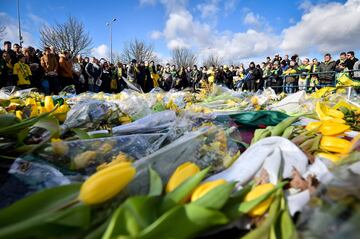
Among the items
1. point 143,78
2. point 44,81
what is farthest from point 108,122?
point 143,78

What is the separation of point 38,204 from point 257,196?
0.53 m

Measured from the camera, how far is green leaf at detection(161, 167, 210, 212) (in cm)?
74

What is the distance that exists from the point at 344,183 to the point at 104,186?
1.83 feet

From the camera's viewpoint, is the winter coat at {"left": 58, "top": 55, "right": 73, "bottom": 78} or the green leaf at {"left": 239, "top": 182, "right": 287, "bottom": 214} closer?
the green leaf at {"left": 239, "top": 182, "right": 287, "bottom": 214}

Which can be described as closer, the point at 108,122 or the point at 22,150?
the point at 22,150

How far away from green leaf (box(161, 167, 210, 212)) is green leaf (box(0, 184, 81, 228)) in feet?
0.71

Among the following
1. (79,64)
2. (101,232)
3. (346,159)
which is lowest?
(101,232)

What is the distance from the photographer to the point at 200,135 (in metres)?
1.18

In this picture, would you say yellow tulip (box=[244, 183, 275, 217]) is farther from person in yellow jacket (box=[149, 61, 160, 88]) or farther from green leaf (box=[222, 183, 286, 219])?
person in yellow jacket (box=[149, 61, 160, 88])

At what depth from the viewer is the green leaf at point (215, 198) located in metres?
0.72

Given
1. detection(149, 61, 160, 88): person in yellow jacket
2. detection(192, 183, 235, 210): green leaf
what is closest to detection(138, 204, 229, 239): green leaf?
detection(192, 183, 235, 210): green leaf

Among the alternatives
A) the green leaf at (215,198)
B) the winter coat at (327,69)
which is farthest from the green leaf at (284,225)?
the winter coat at (327,69)

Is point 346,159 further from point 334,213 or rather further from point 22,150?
point 22,150

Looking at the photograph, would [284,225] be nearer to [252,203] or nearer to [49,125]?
[252,203]
